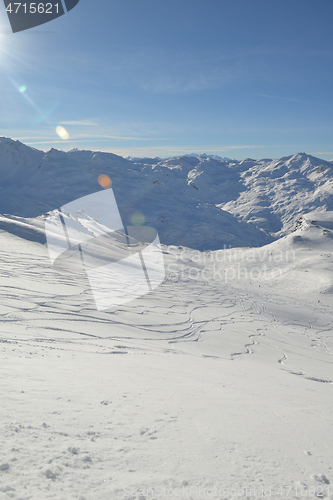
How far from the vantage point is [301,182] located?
5881 inches

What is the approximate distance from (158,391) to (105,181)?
87.0 m

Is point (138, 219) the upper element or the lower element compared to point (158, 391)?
upper

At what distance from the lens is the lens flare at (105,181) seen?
84.8 metres

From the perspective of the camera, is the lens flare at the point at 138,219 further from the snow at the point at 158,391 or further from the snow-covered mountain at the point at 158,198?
the snow at the point at 158,391

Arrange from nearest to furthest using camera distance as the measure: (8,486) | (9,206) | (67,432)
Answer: (8,486), (67,432), (9,206)

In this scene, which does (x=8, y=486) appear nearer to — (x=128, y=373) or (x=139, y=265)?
(x=128, y=373)

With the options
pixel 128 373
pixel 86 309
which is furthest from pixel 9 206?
pixel 128 373

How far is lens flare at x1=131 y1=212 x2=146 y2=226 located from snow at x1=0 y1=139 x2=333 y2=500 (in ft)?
165

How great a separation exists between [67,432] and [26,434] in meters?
0.42

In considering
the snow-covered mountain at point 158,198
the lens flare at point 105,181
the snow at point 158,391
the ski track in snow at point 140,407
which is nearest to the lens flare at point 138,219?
the snow-covered mountain at point 158,198

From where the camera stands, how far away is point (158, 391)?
14.9 ft

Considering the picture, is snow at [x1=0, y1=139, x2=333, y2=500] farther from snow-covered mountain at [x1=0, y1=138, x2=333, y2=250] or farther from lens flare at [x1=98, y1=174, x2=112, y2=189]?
lens flare at [x1=98, y1=174, x2=112, y2=189]

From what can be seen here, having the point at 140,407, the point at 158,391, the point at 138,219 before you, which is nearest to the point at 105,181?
the point at 138,219

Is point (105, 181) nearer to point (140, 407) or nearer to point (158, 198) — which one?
point (158, 198)
